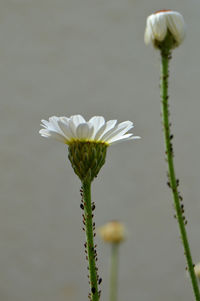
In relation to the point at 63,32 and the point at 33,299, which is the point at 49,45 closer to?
the point at 63,32

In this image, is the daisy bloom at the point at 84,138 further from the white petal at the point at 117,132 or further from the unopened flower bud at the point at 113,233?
the unopened flower bud at the point at 113,233

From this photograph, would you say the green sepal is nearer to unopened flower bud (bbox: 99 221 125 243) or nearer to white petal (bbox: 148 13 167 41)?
white petal (bbox: 148 13 167 41)

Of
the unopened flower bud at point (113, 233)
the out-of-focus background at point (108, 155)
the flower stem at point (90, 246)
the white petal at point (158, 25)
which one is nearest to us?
the flower stem at point (90, 246)

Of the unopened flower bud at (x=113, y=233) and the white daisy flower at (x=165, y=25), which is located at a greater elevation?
the white daisy flower at (x=165, y=25)

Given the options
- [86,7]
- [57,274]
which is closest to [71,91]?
[86,7]

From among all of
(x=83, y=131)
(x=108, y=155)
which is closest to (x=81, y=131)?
(x=83, y=131)

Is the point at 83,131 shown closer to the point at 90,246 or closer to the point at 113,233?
the point at 90,246

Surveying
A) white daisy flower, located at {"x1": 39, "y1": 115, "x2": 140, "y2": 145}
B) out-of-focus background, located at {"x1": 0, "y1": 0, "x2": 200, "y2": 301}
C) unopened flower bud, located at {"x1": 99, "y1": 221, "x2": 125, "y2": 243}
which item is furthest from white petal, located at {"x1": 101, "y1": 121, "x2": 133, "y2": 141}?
out-of-focus background, located at {"x1": 0, "y1": 0, "x2": 200, "y2": 301}

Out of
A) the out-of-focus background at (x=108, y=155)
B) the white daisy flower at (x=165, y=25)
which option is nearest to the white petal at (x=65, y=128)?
the white daisy flower at (x=165, y=25)
